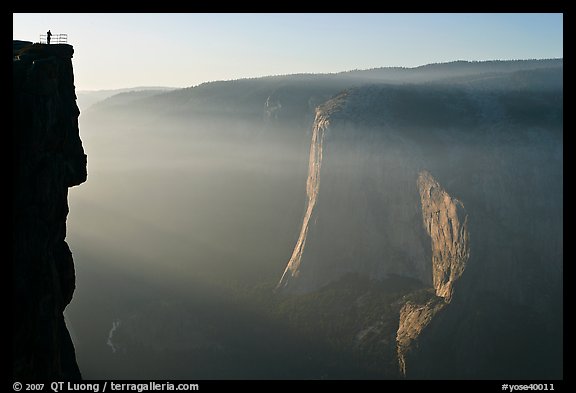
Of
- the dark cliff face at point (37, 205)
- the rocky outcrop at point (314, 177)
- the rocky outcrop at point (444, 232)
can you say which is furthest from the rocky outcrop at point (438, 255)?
the dark cliff face at point (37, 205)

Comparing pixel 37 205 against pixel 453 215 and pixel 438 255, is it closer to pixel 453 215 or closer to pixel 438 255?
pixel 453 215

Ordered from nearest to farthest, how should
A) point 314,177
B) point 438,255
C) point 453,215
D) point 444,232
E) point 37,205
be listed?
point 37,205, point 453,215, point 444,232, point 438,255, point 314,177

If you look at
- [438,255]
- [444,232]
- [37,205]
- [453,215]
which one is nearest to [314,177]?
[438,255]

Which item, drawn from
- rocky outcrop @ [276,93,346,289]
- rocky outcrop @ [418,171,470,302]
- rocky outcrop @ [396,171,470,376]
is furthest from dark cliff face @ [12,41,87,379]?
rocky outcrop @ [276,93,346,289]

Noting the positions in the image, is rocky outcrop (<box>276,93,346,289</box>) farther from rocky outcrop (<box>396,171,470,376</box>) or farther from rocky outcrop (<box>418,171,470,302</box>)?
rocky outcrop (<box>396,171,470,376</box>)

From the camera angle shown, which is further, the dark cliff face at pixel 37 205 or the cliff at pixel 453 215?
the cliff at pixel 453 215

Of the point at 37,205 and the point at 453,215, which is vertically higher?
the point at 37,205

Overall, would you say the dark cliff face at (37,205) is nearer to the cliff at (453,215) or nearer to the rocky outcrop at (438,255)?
the rocky outcrop at (438,255)

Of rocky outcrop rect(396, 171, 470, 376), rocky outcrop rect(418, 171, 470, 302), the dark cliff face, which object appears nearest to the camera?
the dark cliff face
